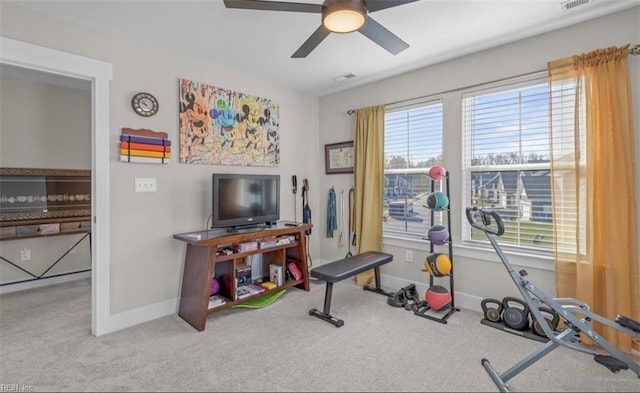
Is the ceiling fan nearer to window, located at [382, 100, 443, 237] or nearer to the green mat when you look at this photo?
window, located at [382, 100, 443, 237]

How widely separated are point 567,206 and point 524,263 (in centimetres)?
61

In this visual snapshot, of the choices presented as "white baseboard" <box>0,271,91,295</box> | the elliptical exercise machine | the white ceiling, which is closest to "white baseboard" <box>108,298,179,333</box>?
"white baseboard" <box>0,271,91,295</box>

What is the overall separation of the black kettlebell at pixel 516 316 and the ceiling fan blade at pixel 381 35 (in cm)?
228

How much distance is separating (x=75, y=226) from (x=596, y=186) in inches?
211

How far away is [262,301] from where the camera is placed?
10.6ft

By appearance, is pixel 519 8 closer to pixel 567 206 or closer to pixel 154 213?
pixel 567 206

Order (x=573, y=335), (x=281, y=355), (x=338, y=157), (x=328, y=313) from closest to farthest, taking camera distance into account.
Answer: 1. (x=573, y=335)
2. (x=281, y=355)
3. (x=328, y=313)
4. (x=338, y=157)

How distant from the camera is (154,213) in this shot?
2891 millimetres

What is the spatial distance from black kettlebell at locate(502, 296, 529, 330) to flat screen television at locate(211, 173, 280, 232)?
246 centimetres

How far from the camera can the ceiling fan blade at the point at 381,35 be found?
1961 millimetres

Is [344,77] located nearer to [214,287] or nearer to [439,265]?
[439,265]

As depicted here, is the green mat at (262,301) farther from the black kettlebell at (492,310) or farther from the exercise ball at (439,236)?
the black kettlebell at (492,310)

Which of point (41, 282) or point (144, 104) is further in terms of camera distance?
point (41, 282)

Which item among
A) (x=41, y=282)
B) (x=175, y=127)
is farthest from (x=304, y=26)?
(x=41, y=282)
